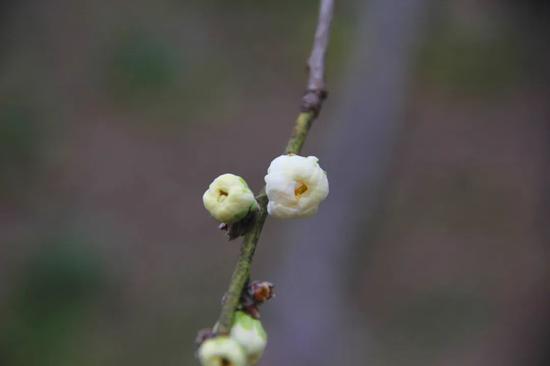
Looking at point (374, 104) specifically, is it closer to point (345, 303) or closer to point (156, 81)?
point (345, 303)

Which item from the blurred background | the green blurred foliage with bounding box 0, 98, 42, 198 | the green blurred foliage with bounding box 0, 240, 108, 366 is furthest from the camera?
the green blurred foliage with bounding box 0, 98, 42, 198

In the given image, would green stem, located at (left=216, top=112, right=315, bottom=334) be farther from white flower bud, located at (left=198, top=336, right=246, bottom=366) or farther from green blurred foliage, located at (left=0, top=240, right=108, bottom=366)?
green blurred foliage, located at (left=0, top=240, right=108, bottom=366)

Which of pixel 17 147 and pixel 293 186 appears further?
pixel 17 147

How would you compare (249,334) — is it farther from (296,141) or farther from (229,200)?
(296,141)

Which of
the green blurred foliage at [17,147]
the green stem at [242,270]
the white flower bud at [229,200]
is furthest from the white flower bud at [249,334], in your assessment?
the green blurred foliage at [17,147]

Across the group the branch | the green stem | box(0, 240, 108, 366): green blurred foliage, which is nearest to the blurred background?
box(0, 240, 108, 366): green blurred foliage

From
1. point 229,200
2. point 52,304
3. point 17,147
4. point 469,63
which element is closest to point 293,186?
point 229,200

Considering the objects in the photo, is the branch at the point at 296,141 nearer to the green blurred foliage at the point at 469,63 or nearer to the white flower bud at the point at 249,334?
the white flower bud at the point at 249,334
